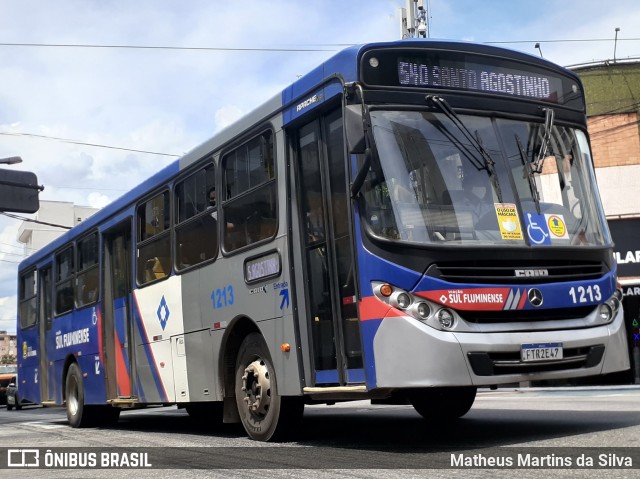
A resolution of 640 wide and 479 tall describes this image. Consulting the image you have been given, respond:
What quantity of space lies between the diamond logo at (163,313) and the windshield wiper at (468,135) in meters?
4.95

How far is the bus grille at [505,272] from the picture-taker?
23.4 ft

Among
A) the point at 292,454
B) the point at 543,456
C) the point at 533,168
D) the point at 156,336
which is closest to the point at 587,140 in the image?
the point at 533,168

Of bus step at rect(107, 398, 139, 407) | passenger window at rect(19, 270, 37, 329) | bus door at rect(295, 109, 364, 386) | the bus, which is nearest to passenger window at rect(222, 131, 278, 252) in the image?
the bus

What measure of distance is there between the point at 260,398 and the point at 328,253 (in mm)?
1864

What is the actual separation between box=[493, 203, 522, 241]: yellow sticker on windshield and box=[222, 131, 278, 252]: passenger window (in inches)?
88.9

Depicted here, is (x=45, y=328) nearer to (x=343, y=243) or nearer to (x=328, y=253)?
(x=328, y=253)

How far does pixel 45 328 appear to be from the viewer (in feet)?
54.3

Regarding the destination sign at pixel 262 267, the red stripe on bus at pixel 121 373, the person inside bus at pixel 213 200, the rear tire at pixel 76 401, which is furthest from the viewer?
the rear tire at pixel 76 401

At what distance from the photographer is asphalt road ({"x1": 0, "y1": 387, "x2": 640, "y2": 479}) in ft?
21.2

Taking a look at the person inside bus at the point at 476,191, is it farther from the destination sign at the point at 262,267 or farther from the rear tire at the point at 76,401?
the rear tire at the point at 76,401

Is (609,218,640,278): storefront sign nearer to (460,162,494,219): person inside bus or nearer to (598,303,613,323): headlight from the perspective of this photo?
(598,303,613,323): headlight

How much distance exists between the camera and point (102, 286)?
13.6 m

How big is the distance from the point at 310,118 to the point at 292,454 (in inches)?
121

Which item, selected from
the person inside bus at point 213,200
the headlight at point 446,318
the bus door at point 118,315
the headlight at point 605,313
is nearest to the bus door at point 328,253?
the headlight at point 446,318
